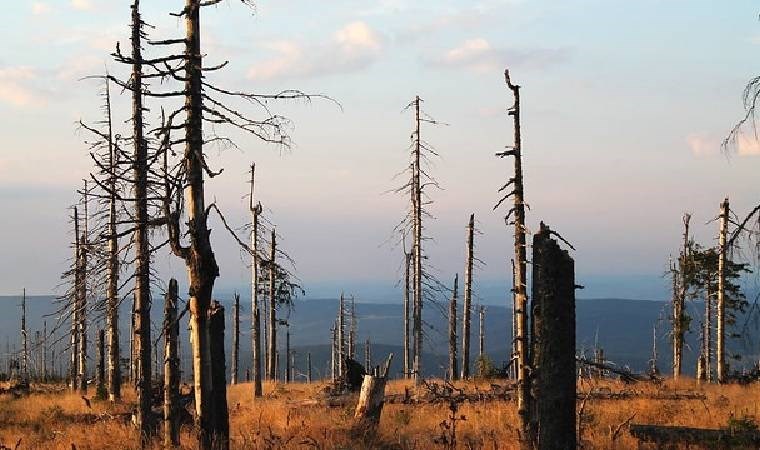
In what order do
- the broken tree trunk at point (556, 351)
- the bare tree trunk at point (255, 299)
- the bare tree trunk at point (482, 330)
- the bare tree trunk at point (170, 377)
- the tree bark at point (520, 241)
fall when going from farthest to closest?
the bare tree trunk at point (482, 330) → the bare tree trunk at point (255, 299) → the tree bark at point (520, 241) → the bare tree trunk at point (170, 377) → the broken tree trunk at point (556, 351)

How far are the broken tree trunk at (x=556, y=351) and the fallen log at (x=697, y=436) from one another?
5.38m

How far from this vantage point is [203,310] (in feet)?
35.0

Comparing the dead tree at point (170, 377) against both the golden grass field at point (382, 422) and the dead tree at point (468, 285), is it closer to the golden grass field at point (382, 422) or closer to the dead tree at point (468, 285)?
the golden grass field at point (382, 422)

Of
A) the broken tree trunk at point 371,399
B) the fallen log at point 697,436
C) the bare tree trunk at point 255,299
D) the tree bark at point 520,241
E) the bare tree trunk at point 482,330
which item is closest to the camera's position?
the fallen log at point 697,436

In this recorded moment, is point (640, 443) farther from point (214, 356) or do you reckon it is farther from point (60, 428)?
point (60, 428)

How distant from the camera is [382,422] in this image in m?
17.8

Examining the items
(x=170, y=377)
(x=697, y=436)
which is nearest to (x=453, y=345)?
(x=170, y=377)

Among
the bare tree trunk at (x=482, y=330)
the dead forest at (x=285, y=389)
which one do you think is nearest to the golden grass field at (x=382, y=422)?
the dead forest at (x=285, y=389)

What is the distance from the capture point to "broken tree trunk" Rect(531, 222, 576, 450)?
26.8ft

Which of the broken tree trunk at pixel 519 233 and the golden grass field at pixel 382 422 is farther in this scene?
the broken tree trunk at pixel 519 233

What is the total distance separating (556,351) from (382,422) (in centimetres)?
1050

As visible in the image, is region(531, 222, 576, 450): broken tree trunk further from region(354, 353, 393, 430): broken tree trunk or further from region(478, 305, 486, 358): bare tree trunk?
region(478, 305, 486, 358): bare tree trunk

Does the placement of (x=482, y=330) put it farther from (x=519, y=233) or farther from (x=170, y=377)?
(x=170, y=377)

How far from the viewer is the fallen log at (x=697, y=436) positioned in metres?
12.1
